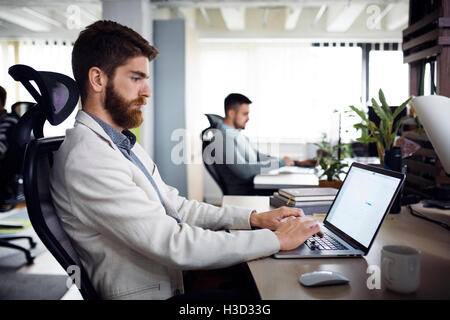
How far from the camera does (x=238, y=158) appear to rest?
3.05 m

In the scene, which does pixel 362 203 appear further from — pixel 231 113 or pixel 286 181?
pixel 231 113

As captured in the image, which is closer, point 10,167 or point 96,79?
point 96,79

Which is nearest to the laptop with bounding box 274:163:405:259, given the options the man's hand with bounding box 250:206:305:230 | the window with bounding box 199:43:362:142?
the man's hand with bounding box 250:206:305:230

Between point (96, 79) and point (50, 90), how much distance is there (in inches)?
8.4

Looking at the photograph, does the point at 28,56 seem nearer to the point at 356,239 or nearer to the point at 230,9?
the point at 230,9

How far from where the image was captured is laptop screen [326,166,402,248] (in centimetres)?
105

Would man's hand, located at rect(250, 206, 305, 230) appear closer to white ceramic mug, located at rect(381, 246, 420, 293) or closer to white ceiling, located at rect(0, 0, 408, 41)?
white ceramic mug, located at rect(381, 246, 420, 293)

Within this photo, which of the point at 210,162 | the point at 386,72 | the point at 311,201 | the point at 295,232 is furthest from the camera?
the point at 386,72

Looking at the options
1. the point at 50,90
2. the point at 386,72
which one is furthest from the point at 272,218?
the point at 386,72

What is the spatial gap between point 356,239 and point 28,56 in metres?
6.70

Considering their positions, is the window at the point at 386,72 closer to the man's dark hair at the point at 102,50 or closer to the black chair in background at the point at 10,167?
the black chair in background at the point at 10,167

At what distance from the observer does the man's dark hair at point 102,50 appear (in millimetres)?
1195

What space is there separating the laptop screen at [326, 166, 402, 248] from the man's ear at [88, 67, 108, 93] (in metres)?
0.89
